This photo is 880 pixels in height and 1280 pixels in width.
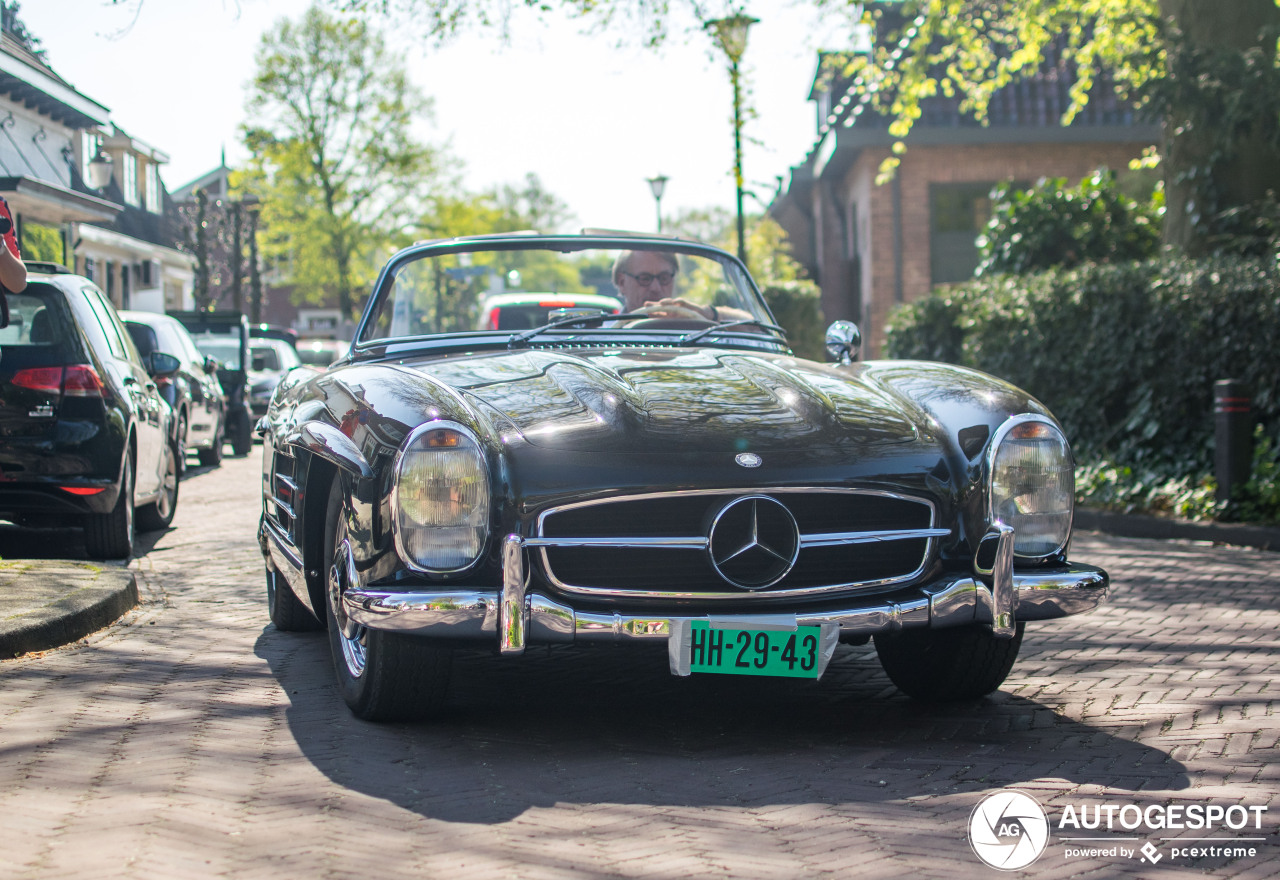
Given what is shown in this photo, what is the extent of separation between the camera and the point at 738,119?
813 inches

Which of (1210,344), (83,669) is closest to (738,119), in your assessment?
(1210,344)

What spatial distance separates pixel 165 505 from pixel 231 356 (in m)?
10.4

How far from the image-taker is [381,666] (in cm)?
401

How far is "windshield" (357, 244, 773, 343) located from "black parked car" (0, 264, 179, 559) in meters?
2.43

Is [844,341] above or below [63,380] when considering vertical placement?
above

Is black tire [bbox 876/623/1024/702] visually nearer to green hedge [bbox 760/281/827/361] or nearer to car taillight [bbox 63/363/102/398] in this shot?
car taillight [bbox 63/363/102/398]

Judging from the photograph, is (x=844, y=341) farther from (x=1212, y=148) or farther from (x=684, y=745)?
(x=1212, y=148)

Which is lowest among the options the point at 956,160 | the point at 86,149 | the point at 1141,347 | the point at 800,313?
the point at 1141,347

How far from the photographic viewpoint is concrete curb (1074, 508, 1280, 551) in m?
9.53

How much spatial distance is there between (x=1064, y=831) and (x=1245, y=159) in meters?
11.1

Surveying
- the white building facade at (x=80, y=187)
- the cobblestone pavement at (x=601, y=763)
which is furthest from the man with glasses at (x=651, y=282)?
the white building facade at (x=80, y=187)

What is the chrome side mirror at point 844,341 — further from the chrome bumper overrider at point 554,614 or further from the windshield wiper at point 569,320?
the chrome bumper overrider at point 554,614

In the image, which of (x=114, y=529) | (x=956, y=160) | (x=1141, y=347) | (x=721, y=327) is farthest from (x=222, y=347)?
(x=721, y=327)

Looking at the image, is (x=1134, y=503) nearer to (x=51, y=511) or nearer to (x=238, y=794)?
(x=51, y=511)
